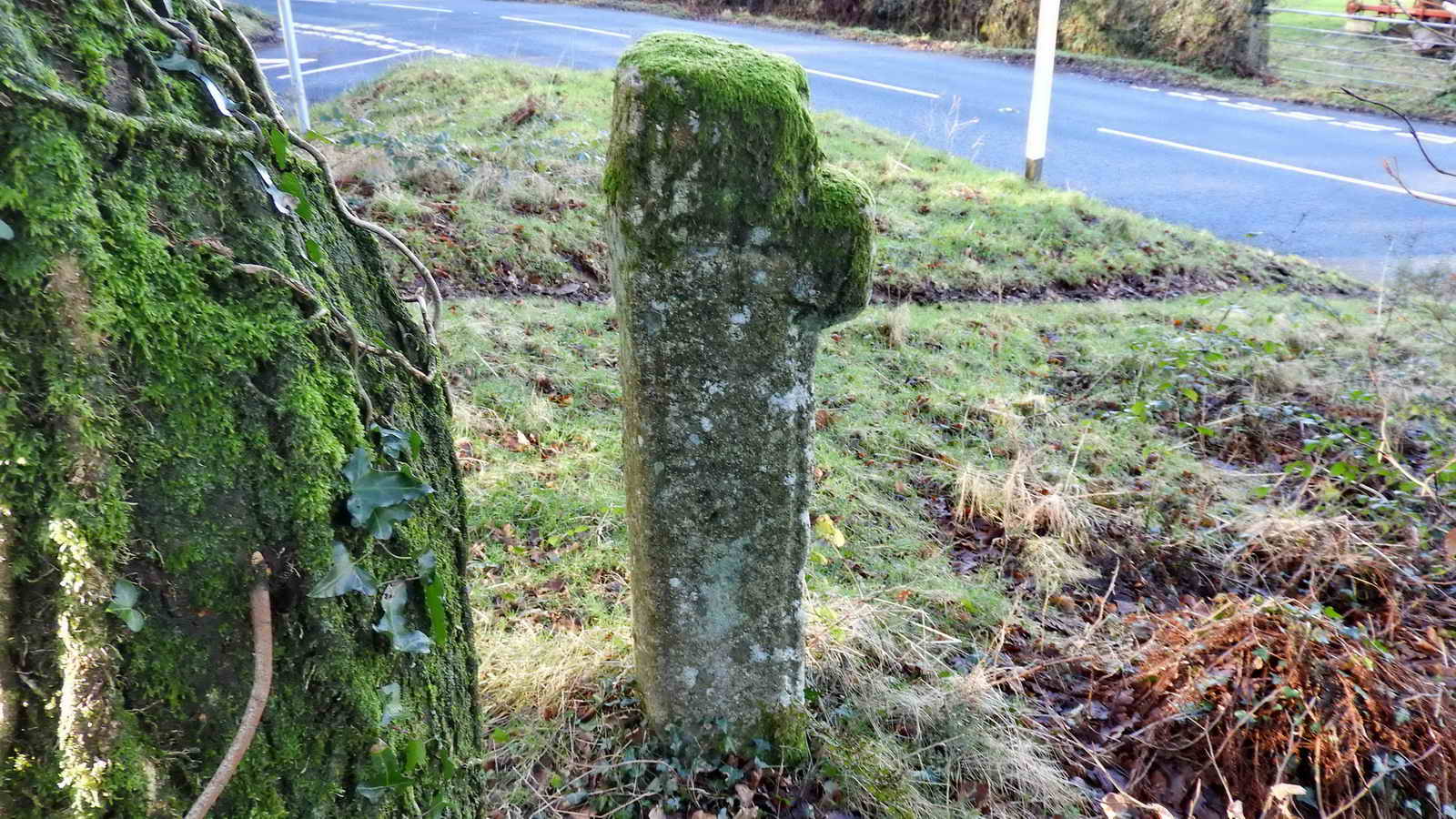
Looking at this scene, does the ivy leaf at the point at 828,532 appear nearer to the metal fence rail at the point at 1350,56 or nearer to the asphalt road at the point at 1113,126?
the asphalt road at the point at 1113,126

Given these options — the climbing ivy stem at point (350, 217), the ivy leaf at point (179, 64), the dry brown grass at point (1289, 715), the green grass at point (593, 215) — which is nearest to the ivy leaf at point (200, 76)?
the ivy leaf at point (179, 64)

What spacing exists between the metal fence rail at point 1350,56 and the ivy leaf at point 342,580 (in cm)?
1642

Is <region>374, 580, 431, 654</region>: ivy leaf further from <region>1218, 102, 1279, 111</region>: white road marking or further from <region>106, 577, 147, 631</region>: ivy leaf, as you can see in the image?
<region>1218, 102, 1279, 111</region>: white road marking

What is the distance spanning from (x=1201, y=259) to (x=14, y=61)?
8247 mm

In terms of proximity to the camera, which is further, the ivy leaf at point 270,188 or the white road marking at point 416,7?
the white road marking at point 416,7

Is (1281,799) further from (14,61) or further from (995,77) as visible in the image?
(995,77)

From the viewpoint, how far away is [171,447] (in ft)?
3.03

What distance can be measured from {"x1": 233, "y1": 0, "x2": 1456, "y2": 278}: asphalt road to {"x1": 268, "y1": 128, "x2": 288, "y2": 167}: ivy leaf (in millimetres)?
8949

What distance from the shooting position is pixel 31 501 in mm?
844

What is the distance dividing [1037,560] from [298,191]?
11.4ft

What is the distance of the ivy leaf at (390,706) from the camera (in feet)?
3.71

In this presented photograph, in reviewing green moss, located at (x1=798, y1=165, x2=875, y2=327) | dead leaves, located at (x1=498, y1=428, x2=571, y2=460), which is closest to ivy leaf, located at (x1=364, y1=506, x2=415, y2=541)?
green moss, located at (x1=798, y1=165, x2=875, y2=327)

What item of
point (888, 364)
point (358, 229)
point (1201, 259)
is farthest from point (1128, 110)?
point (358, 229)

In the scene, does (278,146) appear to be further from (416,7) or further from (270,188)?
(416,7)
